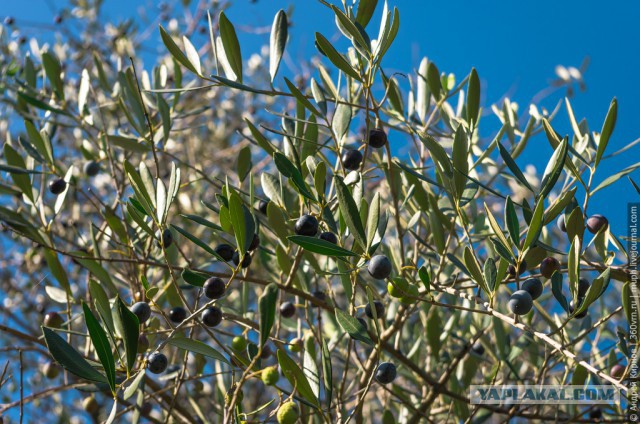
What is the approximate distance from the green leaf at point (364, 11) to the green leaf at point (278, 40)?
0.17 m

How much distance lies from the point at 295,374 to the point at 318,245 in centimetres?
24

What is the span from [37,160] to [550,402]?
5.11 ft

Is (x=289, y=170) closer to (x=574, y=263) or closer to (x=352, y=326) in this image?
(x=352, y=326)

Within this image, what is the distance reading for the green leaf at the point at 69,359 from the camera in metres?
1.08

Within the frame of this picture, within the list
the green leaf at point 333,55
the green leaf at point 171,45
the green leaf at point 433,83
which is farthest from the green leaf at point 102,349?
the green leaf at point 433,83

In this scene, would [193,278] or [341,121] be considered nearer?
[193,278]

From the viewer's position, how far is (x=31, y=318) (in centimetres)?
409

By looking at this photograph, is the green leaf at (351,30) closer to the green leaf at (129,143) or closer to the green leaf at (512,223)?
the green leaf at (512,223)

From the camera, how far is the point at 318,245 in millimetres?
1220

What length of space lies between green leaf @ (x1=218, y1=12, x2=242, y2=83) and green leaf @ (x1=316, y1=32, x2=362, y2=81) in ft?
0.64

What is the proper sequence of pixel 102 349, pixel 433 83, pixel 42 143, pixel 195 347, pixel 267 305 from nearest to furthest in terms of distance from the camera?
pixel 267 305
pixel 102 349
pixel 195 347
pixel 42 143
pixel 433 83

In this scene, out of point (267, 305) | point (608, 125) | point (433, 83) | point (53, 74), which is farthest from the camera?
point (53, 74)

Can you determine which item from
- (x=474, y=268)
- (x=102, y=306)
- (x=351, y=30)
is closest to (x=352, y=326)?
(x=474, y=268)

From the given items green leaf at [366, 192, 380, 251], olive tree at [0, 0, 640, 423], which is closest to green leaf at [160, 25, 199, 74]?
olive tree at [0, 0, 640, 423]
